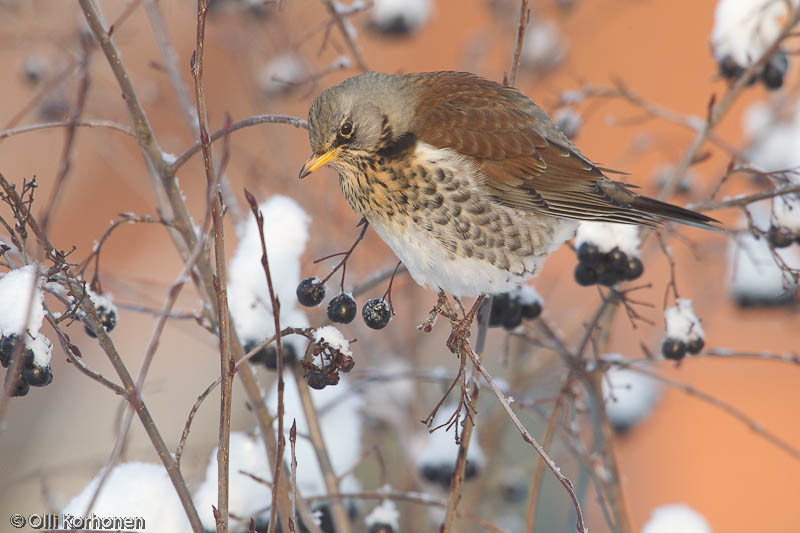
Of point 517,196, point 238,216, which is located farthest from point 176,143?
point 517,196

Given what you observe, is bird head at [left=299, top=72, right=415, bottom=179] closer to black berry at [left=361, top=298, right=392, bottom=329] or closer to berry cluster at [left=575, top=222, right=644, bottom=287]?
black berry at [left=361, top=298, right=392, bottom=329]

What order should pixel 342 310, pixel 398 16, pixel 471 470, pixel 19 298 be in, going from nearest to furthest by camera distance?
pixel 19 298 < pixel 342 310 < pixel 471 470 < pixel 398 16

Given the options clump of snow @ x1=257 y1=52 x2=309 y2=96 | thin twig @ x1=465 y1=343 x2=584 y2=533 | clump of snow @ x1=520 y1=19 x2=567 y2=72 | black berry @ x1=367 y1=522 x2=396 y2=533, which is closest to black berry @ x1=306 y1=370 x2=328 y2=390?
thin twig @ x1=465 y1=343 x2=584 y2=533

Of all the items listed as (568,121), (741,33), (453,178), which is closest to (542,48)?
(568,121)

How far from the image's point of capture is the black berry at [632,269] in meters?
1.61

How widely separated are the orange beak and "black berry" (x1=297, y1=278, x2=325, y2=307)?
206 millimetres

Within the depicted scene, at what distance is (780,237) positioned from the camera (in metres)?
1.56

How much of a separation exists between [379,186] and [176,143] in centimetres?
157

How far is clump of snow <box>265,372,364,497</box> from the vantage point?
1.83 m

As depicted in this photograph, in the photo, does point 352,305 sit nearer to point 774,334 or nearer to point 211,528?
point 211,528

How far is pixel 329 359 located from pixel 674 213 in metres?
0.77

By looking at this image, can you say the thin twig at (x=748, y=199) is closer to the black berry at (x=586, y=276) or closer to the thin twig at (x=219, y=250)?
the black berry at (x=586, y=276)

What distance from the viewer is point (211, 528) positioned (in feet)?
4.70

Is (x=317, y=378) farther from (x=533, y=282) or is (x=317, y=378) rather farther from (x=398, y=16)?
(x=533, y=282)
